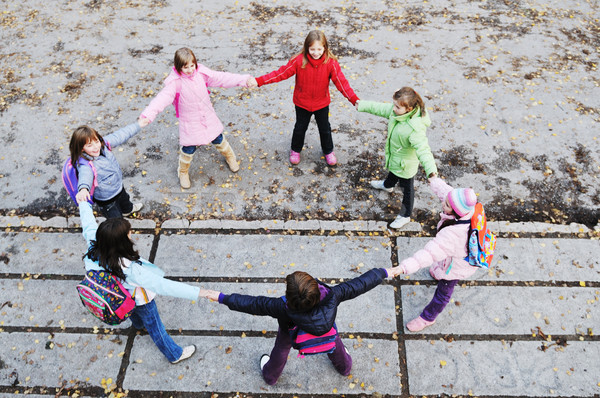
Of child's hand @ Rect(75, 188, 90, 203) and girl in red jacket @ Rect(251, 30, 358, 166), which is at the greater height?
girl in red jacket @ Rect(251, 30, 358, 166)

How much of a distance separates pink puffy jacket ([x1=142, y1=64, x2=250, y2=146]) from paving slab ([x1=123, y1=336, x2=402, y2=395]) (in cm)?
236

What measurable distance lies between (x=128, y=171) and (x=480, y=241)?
466cm

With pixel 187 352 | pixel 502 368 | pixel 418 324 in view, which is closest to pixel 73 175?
pixel 187 352

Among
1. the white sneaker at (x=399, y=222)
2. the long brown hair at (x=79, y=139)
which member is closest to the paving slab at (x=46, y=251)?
the long brown hair at (x=79, y=139)

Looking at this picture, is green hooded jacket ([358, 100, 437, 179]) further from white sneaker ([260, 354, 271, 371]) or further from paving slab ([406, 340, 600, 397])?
white sneaker ([260, 354, 271, 371])

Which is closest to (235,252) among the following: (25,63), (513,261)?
(513,261)

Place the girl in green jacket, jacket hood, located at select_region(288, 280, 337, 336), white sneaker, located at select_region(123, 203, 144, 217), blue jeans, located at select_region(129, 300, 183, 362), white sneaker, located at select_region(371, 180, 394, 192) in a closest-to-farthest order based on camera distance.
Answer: jacket hood, located at select_region(288, 280, 337, 336) < blue jeans, located at select_region(129, 300, 183, 362) < the girl in green jacket < white sneaker, located at select_region(123, 203, 144, 217) < white sneaker, located at select_region(371, 180, 394, 192)

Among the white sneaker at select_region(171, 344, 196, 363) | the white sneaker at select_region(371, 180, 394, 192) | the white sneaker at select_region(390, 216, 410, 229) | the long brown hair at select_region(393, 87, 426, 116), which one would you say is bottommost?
the white sneaker at select_region(171, 344, 196, 363)

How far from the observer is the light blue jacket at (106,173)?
14.0 feet

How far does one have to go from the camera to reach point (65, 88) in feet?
24.8

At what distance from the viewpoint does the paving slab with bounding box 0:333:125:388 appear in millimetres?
4355

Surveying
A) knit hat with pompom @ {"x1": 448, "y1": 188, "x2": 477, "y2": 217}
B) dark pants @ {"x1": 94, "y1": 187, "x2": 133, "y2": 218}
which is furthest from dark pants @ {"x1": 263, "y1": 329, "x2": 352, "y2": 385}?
dark pants @ {"x1": 94, "y1": 187, "x2": 133, "y2": 218}

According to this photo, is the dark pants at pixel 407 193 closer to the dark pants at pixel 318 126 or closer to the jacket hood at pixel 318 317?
the dark pants at pixel 318 126

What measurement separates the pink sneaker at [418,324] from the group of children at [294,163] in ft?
0.03
